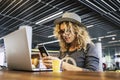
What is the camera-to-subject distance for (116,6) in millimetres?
7367

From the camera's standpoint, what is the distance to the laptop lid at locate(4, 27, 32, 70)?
1.49 meters

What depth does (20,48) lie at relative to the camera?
62.5 inches

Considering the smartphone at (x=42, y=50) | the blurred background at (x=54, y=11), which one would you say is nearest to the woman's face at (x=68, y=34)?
the smartphone at (x=42, y=50)

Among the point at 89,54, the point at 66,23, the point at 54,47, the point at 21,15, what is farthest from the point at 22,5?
the point at 54,47

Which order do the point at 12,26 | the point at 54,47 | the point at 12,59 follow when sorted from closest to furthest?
the point at 12,59 < the point at 12,26 < the point at 54,47

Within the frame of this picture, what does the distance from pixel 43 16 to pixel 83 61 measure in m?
6.57

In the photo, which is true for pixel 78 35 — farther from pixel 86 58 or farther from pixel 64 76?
pixel 64 76

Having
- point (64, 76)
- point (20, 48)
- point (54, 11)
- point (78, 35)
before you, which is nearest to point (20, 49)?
point (20, 48)

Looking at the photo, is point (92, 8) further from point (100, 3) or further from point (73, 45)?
point (73, 45)

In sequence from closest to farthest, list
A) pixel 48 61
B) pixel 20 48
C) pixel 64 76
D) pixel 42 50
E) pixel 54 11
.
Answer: pixel 64 76 < pixel 20 48 < pixel 42 50 < pixel 48 61 < pixel 54 11

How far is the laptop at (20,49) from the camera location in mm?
1495

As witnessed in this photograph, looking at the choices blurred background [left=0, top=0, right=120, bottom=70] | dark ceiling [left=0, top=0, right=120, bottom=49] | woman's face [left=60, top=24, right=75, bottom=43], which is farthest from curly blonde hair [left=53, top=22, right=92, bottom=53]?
dark ceiling [left=0, top=0, right=120, bottom=49]

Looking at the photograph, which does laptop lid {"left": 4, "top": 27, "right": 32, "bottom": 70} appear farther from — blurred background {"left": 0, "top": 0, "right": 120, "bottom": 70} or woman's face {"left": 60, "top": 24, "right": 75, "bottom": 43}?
blurred background {"left": 0, "top": 0, "right": 120, "bottom": 70}

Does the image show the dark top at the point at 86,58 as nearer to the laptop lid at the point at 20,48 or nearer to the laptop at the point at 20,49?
the laptop at the point at 20,49
